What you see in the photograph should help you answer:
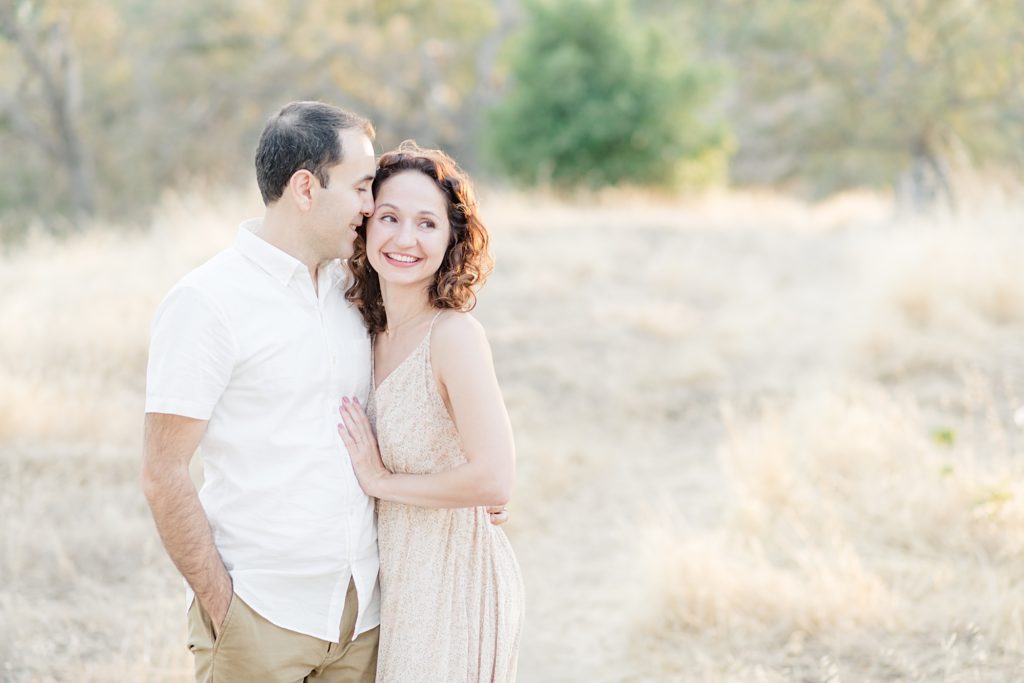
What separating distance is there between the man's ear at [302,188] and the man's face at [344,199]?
0.01m

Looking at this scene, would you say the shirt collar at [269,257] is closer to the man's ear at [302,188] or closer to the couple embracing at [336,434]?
the couple embracing at [336,434]

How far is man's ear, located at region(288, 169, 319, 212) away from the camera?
2.46 m

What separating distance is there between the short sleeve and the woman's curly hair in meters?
0.48

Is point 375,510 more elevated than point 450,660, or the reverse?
point 375,510

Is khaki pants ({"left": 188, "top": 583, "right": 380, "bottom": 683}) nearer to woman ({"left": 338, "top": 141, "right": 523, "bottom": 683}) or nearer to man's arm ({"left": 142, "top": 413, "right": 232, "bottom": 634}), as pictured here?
man's arm ({"left": 142, "top": 413, "right": 232, "bottom": 634})

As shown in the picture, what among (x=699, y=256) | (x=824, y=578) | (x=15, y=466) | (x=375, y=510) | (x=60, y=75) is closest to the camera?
(x=375, y=510)

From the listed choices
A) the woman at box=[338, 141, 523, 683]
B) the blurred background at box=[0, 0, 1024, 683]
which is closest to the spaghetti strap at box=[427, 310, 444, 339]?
the woman at box=[338, 141, 523, 683]

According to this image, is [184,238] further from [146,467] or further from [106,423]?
[146,467]

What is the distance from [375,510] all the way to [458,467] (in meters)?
0.32

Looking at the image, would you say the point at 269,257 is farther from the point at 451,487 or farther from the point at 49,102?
the point at 49,102

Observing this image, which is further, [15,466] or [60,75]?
[60,75]

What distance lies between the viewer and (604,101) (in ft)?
53.2

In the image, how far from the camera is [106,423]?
6.10m

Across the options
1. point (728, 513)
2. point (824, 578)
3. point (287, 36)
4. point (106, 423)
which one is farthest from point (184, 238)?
point (287, 36)
